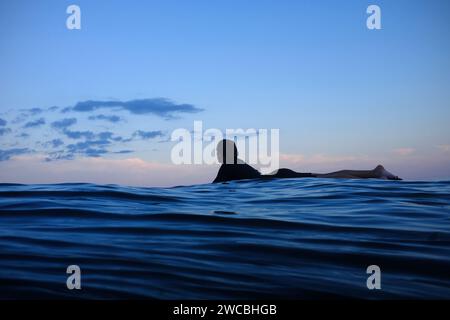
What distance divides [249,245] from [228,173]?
12.8 metres

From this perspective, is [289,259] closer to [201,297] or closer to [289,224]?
[201,297]

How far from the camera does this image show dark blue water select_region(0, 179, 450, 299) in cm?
345

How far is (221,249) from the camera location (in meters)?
4.86

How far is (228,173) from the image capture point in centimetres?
1784

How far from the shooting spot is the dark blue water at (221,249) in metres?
3.45

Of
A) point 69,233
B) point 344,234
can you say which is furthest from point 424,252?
point 69,233

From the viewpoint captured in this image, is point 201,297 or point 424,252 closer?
point 201,297

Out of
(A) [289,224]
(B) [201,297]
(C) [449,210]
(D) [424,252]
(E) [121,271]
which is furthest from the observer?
(C) [449,210]
